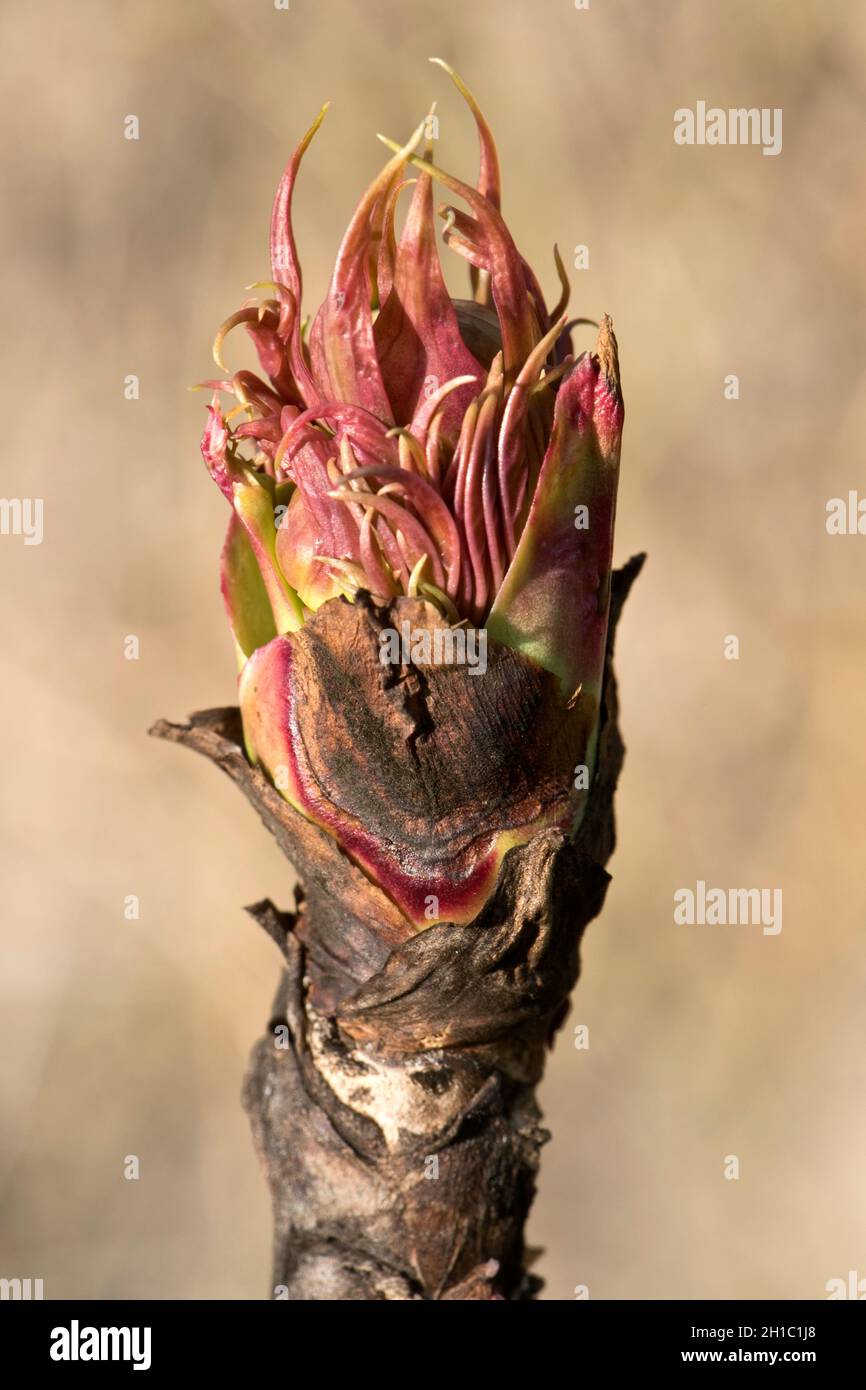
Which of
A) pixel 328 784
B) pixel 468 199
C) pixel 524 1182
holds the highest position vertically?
pixel 468 199

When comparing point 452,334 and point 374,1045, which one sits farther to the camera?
point 374,1045

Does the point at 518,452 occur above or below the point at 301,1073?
above

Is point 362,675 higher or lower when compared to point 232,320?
lower

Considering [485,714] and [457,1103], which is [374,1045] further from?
[485,714]

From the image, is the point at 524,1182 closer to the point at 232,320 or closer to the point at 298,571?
the point at 298,571

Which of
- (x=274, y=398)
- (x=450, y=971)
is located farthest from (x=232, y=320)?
(x=450, y=971)

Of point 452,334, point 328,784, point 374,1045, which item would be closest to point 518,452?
point 452,334
